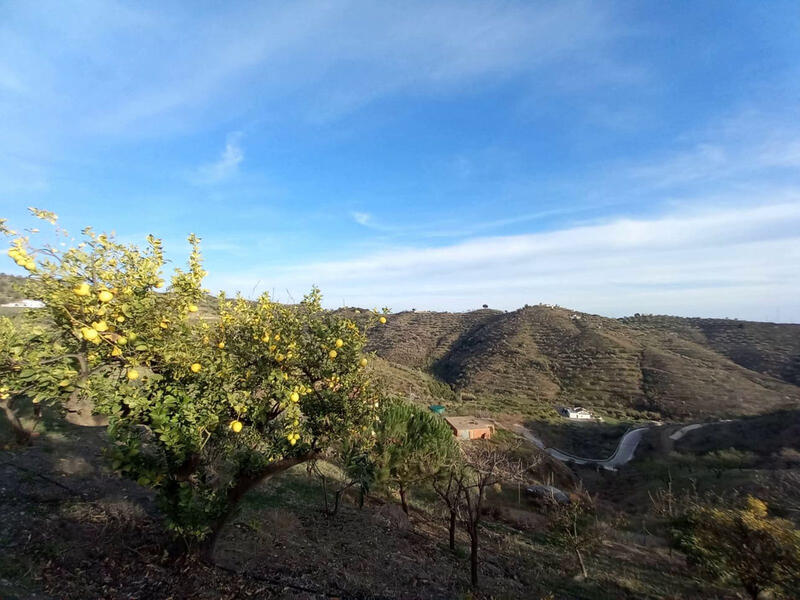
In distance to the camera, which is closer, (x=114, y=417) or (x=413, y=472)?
(x=114, y=417)

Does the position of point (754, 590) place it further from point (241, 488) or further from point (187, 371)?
point (187, 371)

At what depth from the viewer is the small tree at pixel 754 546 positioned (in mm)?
8344

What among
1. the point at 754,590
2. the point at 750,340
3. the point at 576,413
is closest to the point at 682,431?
the point at 576,413

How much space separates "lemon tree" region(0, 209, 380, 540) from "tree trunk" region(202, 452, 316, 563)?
0.03 meters

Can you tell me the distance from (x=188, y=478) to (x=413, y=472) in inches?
406

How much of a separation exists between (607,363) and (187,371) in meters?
68.9

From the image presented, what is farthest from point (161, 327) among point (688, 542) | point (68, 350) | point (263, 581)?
point (688, 542)

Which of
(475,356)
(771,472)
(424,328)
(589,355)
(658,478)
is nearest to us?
(771,472)

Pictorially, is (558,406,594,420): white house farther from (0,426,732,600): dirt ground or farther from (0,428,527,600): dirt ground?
(0,428,527,600): dirt ground

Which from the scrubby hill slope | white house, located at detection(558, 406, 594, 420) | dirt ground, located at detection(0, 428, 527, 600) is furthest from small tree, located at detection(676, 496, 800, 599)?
the scrubby hill slope

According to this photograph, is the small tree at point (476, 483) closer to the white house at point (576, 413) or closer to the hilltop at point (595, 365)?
the hilltop at point (595, 365)

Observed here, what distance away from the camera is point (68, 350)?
4.89 meters

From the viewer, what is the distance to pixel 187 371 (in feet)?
17.5

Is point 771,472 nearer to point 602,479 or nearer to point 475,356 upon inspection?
point 602,479
